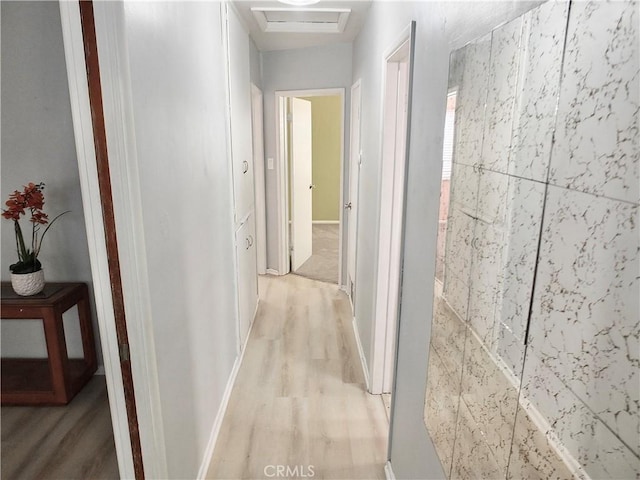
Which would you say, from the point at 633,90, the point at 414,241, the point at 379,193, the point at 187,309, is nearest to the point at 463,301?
the point at 414,241

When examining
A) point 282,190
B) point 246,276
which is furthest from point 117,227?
point 282,190

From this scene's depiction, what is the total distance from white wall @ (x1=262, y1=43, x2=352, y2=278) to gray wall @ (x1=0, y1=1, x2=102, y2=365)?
2199 millimetres

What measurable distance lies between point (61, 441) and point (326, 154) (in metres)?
5.46

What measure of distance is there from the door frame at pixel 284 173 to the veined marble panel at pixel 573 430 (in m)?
3.57

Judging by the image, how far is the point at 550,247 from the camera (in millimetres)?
675

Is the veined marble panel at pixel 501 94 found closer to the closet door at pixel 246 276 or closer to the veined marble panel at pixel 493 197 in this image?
the veined marble panel at pixel 493 197

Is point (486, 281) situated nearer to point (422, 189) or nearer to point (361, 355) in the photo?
point (422, 189)

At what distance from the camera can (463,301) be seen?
3.45 feet

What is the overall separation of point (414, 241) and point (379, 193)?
812 mm

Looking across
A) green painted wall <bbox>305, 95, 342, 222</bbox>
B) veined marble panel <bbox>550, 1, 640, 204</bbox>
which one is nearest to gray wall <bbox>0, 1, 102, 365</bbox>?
veined marble panel <bbox>550, 1, 640, 204</bbox>

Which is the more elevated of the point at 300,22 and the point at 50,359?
the point at 300,22

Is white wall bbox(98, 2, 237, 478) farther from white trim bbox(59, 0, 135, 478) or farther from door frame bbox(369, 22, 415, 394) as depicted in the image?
door frame bbox(369, 22, 415, 394)

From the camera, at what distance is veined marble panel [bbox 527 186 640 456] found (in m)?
0.51

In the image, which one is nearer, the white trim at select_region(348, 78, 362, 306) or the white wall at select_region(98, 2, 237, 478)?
the white wall at select_region(98, 2, 237, 478)
